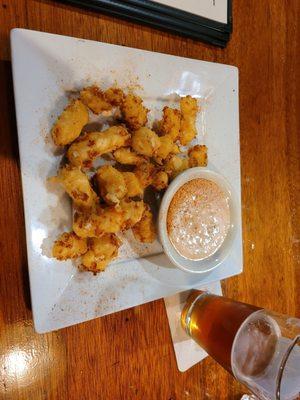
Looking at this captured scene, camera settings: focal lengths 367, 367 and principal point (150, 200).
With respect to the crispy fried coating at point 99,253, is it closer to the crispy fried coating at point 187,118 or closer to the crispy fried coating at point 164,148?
the crispy fried coating at point 164,148

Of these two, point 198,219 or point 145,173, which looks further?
point 198,219

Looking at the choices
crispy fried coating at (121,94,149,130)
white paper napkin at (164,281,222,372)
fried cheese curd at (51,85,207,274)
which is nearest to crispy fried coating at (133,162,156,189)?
fried cheese curd at (51,85,207,274)

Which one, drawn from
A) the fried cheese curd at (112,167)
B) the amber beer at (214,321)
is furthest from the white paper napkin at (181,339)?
the fried cheese curd at (112,167)

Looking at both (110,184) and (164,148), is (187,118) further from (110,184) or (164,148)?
(110,184)

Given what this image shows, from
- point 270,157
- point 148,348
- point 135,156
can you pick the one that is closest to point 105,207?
point 135,156

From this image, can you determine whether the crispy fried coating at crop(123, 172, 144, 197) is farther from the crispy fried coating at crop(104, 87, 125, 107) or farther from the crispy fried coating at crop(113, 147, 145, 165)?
the crispy fried coating at crop(104, 87, 125, 107)

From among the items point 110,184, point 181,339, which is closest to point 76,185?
point 110,184
